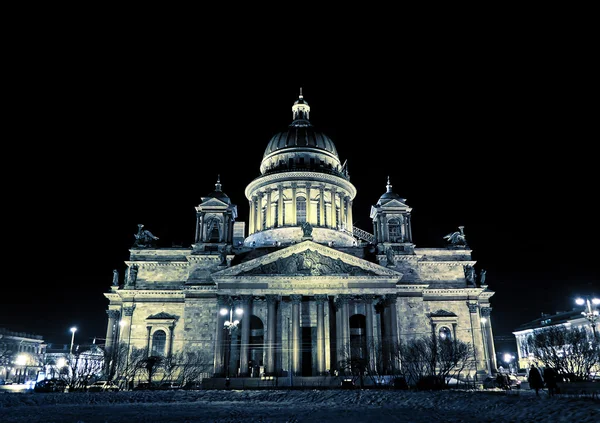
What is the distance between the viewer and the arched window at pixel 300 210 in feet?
195

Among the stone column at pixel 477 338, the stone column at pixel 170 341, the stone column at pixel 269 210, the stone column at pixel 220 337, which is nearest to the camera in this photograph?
the stone column at pixel 220 337

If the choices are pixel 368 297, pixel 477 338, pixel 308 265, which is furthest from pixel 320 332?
pixel 477 338

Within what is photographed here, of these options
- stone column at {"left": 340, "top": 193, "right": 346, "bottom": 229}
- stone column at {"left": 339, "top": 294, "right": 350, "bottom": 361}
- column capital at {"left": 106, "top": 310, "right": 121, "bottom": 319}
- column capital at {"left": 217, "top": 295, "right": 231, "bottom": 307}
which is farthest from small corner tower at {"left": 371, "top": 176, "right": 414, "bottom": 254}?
column capital at {"left": 106, "top": 310, "right": 121, "bottom": 319}

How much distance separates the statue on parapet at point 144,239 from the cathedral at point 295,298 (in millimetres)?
110

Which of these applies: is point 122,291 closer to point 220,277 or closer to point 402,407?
point 220,277

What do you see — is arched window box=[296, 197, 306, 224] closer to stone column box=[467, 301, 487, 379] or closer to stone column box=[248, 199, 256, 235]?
stone column box=[248, 199, 256, 235]

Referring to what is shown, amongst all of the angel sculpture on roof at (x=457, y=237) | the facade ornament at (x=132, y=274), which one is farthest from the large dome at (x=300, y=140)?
the facade ornament at (x=132, y=274)

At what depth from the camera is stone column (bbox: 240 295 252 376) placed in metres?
40.8

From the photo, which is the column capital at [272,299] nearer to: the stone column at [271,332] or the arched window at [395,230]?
the stone column at [271,332]

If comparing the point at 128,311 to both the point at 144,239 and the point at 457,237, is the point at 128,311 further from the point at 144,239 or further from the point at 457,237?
the point at 457,237

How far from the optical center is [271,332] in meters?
41.9

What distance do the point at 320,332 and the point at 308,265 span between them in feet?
19.7

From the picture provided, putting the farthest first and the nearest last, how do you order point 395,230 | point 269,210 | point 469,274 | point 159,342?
1. point 269,210
2. point 395,230
3. point 469,274
4. point 159,342

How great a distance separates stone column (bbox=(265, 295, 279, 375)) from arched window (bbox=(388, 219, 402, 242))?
48.8 ft
